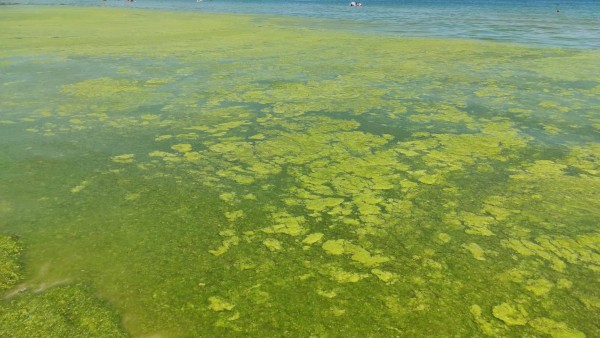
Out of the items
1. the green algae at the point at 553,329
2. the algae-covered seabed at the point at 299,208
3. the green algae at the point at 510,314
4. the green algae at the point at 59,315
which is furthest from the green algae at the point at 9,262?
the green algae at the point at 553,329

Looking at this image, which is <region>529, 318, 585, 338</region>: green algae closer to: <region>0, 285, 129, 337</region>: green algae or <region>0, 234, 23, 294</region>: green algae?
<region>0, 285, 129, 337</region>: green algae

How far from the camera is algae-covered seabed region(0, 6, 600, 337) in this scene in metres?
2.51

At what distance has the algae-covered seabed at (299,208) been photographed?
251 centimetres

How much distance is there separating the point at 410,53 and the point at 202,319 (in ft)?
33.2

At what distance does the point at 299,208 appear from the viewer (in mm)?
3656

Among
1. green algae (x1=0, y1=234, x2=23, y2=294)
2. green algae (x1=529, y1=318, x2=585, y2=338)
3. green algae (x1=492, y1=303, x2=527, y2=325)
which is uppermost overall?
green algae (x1=0, y1=234, x2=23, y2=294)

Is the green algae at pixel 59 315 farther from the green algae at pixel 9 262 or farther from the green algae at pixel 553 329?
the green algae at pixel 553 329

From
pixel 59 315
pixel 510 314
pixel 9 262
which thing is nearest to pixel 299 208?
pixel 510 314

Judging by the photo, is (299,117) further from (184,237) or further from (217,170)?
(184,237)

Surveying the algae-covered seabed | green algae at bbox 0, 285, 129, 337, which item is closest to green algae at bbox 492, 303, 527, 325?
the algae-covered seabed

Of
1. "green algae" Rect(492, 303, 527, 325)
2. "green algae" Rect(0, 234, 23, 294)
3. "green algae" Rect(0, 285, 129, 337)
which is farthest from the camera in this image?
"green algae" Rect(0, 234, 23, 294)

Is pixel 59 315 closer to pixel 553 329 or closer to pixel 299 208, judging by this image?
pixel 299 208

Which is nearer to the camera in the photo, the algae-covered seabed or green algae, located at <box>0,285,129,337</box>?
green algae, located at <box>0,285,129,337</box>

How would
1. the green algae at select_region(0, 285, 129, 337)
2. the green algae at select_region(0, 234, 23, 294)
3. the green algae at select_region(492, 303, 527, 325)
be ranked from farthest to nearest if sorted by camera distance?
the green algae at select_region(0, 234, 23, 294) → the green algae at select_region(492, 303, 527, 325) → the green algae at select_region(0, 285, 129, 337)
